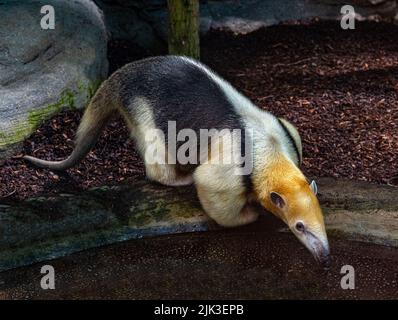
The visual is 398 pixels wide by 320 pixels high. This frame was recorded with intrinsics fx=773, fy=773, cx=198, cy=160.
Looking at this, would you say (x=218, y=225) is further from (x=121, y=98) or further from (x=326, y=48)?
(x=326, y=48)

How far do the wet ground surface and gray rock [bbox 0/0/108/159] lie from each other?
6.99 ft

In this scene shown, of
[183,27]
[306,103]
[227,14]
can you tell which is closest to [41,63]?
[183,27]

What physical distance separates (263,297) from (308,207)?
2.20 ft

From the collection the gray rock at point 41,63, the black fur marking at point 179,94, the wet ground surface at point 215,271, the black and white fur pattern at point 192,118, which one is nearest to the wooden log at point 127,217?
the wet ground surface at point 215,271

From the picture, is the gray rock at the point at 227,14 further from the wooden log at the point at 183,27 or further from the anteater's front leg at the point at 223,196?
the anteater's front leg at the point at 223,196

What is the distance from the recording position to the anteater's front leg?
575 centimetres

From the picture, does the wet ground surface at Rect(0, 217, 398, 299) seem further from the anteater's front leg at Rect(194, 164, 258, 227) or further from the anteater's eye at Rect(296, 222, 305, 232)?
the anteater's eye at Rect(296, 222, 305, 232)

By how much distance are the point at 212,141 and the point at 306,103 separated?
2.51m

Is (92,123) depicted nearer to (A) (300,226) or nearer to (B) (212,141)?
(B) (212,141)

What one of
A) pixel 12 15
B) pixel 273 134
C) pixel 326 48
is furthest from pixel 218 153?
pixel 326 48

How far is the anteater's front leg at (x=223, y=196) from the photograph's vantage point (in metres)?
5.75

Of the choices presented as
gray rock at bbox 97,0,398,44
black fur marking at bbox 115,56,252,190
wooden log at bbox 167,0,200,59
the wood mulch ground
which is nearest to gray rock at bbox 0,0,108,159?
the wood mulch ground

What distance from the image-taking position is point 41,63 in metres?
7.74

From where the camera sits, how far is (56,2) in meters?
8.29
